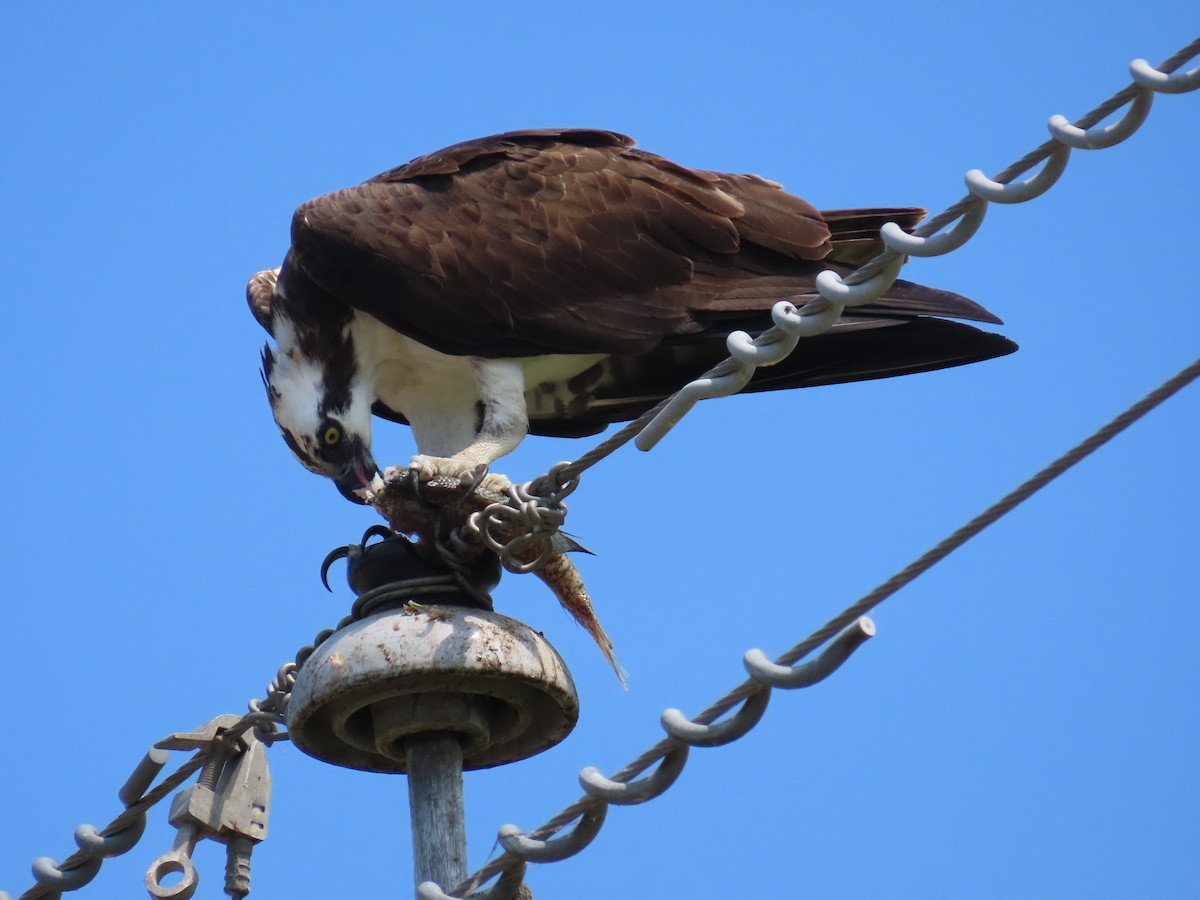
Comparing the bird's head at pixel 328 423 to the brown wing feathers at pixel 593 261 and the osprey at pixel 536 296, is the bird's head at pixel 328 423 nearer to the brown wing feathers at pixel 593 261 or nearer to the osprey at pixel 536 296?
the osprey at pixel 536 296

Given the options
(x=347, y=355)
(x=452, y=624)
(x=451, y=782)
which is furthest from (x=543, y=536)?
(x=347, y=355)

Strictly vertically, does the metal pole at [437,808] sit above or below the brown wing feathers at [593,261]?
below

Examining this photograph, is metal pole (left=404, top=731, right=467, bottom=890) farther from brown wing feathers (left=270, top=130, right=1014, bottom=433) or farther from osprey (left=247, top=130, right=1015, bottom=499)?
brown wing feathers (left=270, top=130, right=1014, bottom=433)

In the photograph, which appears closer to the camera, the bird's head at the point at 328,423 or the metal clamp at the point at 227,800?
the metal clamp at the point at 227,800

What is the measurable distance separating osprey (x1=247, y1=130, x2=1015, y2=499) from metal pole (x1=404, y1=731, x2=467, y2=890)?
1.18m

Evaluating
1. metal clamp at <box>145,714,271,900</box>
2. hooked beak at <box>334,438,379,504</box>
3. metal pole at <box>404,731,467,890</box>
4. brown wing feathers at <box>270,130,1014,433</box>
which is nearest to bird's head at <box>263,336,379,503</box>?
hooked beak at <box>334,438,379,504</box>

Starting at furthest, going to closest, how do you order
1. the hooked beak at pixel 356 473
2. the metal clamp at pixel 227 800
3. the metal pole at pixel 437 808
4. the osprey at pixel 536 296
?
the hooked beak at pixel 356 473
the osprey at pixel 536 296
the metal clamp at pixel 227 800
the metal pole at pixel 437 808

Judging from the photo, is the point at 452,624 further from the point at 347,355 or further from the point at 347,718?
the point at 347,355

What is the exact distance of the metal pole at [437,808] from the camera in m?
4.13

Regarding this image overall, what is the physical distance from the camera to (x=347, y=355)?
20.3 ft

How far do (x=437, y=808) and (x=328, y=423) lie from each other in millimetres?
2161

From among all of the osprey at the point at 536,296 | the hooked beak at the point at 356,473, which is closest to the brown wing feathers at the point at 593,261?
the osprey at the point at 536,296

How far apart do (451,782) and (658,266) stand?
217cm

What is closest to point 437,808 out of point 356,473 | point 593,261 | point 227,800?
point 227,800
